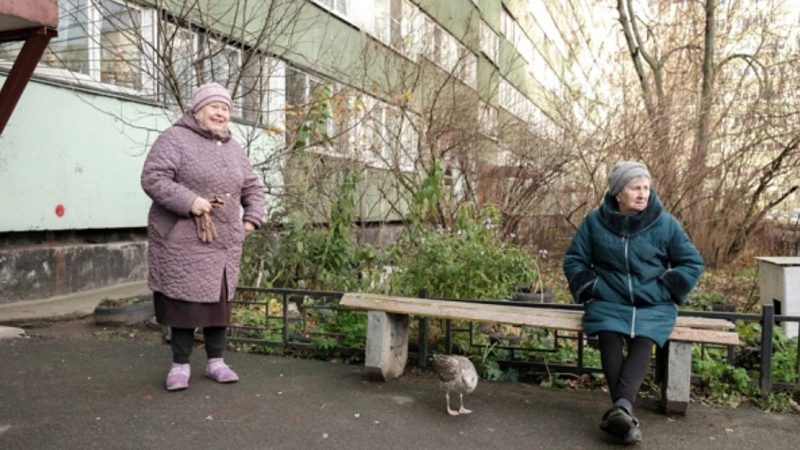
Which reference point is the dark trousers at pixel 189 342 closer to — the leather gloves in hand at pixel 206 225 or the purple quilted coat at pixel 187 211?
the purple quilted coat at pixel 187 211

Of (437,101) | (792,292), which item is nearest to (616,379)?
(792,292)

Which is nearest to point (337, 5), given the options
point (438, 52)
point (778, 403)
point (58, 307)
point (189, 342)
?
point (438, 52)

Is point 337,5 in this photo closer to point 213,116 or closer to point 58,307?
point 58,307

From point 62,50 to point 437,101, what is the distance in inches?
180

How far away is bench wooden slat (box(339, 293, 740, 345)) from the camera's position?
3.47 m

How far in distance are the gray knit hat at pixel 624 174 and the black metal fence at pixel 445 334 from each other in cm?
101

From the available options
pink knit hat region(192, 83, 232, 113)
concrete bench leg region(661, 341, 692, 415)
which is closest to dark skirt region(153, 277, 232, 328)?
pink knit hat region(192, 83, 232, 113)

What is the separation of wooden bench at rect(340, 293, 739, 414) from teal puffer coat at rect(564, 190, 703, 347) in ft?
0.53

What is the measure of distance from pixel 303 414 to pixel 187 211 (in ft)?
4.21

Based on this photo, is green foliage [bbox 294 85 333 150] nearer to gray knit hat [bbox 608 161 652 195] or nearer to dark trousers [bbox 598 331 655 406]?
gray knit hat [bbox 608 161 652 195]

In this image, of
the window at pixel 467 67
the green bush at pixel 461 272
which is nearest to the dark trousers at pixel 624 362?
the green bush at pixel 461 272

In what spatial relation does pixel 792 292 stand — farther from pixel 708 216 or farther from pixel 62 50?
pixel 62 50

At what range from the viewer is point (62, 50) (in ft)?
22.8

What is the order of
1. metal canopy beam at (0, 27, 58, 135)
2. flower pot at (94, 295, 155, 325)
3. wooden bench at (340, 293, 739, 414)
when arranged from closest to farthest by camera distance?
wooden bench at (340, 293, 739, 414) < metal canopy beam at (0, 27, 58, 135) < flower pot at (94, 295, 155, 325)
